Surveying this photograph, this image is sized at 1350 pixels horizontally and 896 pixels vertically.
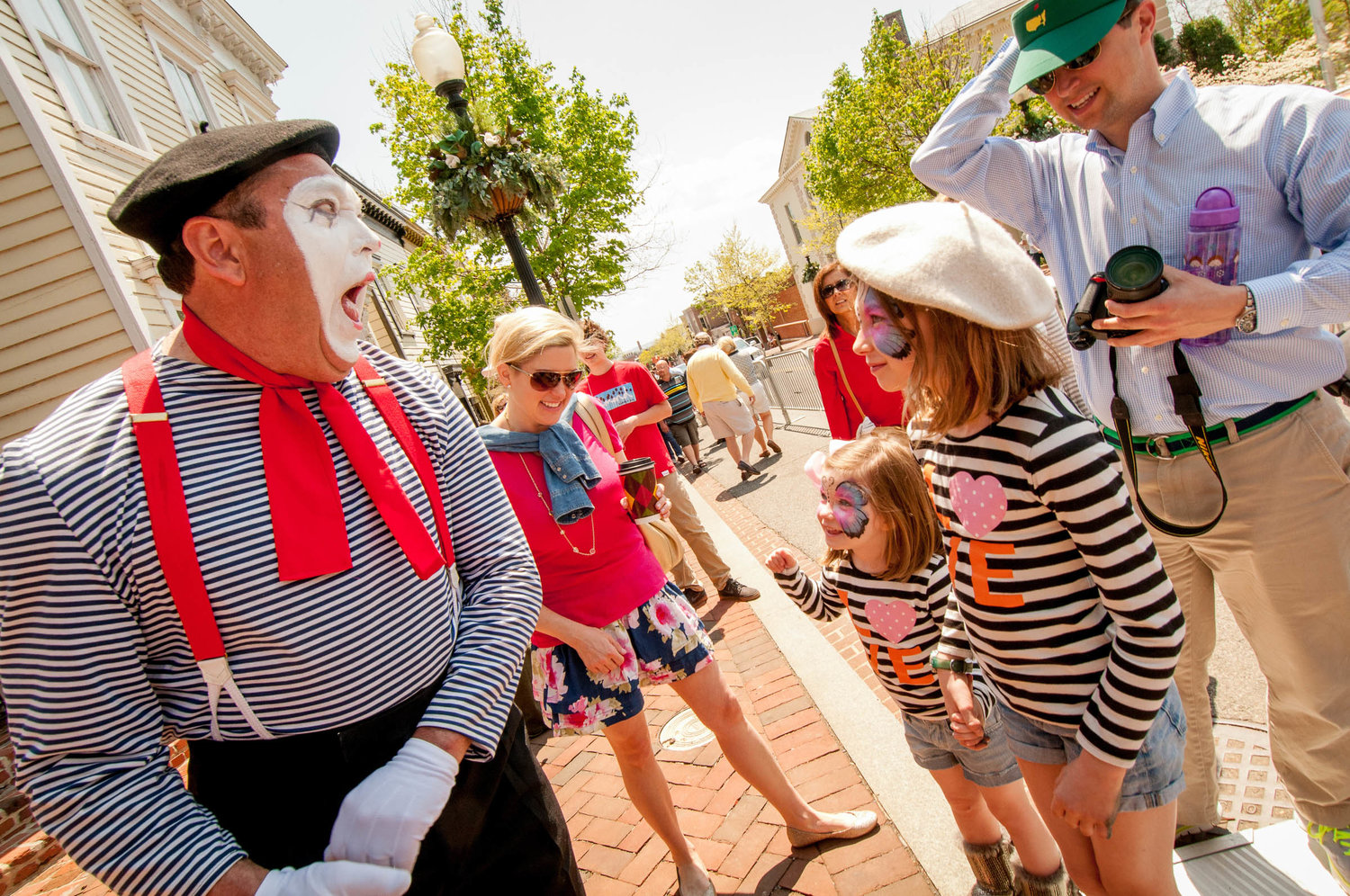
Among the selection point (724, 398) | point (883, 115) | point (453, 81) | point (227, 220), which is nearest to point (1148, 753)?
point (227, 220)

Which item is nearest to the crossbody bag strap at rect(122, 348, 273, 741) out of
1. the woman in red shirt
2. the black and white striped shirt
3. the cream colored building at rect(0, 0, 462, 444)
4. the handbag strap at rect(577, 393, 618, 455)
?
the black and white striped shirt

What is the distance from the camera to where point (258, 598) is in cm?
122

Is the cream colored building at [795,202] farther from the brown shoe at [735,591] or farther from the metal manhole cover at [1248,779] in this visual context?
the metal manhole cover at [1248,779]

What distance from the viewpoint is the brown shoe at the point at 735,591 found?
5.22 metres

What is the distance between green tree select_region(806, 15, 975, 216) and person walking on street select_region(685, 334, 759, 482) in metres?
14.6

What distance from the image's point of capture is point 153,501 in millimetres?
1163

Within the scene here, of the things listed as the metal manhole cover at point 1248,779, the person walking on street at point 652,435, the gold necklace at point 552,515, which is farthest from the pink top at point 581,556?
the person walking on street at point 652,435

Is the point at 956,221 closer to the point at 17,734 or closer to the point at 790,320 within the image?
the point at 17,734

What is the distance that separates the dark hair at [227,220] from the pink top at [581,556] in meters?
1.28

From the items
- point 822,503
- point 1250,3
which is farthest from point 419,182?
point 1250,3

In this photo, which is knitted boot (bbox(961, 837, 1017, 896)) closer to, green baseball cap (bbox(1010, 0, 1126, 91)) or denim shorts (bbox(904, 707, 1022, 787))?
denim shorts (bbox(904, 707, 1022, 787))

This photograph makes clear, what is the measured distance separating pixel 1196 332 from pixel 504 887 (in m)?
2.05

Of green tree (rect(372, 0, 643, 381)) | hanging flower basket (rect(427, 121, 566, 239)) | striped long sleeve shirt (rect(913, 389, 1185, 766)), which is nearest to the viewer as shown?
striped long sleeve shirt (rect(913, 389, 1185, 766))

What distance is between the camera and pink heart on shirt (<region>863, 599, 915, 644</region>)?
79.2 inches
